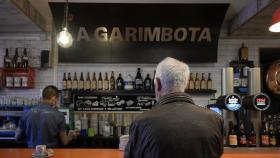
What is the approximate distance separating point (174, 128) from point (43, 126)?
104 inches

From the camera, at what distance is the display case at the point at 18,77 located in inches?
257

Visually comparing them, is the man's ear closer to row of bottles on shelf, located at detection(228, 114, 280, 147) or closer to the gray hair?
the gray hair

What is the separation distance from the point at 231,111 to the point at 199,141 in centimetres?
240

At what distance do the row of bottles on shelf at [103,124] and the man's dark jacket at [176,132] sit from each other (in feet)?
15.0

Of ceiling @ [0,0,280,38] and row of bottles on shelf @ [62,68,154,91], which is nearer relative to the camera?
ceiling @ [0,0,280,38]

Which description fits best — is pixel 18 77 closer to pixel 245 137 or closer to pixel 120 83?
pixel 120 83

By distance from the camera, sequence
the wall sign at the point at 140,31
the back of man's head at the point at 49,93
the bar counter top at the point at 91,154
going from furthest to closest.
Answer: the wall sign at the point at 140,31 < the back of man's head at the point at 49,93 < the bar counter top at the point at 91,154

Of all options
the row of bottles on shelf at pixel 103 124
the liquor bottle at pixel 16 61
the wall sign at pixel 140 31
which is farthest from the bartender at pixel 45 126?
the liquor bottle at pixel 16 61

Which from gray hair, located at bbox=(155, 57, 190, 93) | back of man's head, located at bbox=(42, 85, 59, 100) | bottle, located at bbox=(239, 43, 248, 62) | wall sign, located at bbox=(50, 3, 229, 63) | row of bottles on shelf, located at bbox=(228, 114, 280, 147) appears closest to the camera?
gray hair, located at bbox=(155, 57, 190, 93)

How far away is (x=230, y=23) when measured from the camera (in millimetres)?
6680

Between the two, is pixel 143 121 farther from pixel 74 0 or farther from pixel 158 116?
pixel 74 0

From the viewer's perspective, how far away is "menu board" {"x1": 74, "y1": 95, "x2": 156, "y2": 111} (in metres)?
6.68

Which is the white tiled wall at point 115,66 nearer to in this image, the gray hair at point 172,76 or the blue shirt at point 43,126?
the blue shirt at point 43,126

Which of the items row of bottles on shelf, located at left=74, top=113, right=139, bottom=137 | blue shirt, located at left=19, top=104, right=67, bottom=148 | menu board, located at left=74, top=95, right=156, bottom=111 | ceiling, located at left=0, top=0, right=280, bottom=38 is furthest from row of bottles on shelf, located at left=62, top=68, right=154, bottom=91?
blue shirt, located at left=19, top=104, right=67, bottom=148
